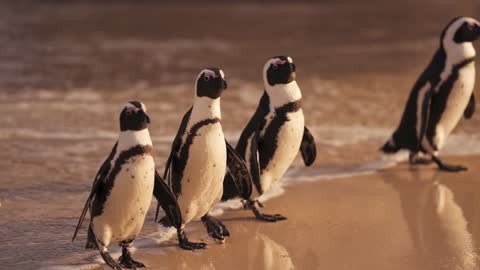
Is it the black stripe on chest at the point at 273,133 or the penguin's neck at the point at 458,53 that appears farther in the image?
the penguin's neck at the point at 458,53

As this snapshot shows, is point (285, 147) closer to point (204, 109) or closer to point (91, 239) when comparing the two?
point (204, 109)

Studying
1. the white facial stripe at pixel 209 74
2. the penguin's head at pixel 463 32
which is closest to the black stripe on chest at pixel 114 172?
the white facial stripe at pixel 209 74

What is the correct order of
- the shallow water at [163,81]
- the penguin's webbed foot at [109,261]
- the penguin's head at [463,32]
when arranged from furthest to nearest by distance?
the penguin's head at [463,32]
the shallow water at [163,81]
the penguin's webbed foot at [109,261]

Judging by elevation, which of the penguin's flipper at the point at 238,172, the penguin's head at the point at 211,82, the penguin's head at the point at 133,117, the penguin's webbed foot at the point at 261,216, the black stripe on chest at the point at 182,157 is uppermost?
the penguin's head at the point at 211,82

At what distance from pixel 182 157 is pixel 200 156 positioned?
98 mm

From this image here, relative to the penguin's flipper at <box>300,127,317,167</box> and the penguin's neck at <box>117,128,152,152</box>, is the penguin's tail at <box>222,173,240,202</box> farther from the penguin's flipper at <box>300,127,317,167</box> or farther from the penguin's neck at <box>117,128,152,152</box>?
the penguin's neck at <box>117,128,152,152</box>

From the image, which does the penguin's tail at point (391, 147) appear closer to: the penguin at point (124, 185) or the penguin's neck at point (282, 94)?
the penguin's neck at point (282, 94)

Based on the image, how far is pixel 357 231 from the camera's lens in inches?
187

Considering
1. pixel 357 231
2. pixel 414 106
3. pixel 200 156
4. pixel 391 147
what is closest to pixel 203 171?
pixel 200 156

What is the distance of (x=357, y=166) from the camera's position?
6.34 m

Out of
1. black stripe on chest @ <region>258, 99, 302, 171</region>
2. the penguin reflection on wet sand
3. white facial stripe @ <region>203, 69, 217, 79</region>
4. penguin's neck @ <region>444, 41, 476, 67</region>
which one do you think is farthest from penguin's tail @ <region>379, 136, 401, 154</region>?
white facial stripe @ <region>203, 69, 217, 79</region>

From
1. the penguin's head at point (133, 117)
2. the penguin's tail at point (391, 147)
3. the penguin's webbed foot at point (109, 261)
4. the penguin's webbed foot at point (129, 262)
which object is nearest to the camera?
the penguin's head at point (133, 117)

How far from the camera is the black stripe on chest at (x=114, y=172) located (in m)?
3.94

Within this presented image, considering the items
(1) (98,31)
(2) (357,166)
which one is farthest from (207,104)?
(1) (98,31)
